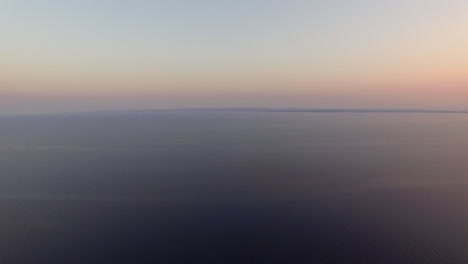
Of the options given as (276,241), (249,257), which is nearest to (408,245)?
(276,241)

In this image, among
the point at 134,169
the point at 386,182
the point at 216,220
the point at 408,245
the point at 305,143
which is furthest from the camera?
the point at 305,143

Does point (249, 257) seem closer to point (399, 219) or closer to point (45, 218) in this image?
point (399, 219)

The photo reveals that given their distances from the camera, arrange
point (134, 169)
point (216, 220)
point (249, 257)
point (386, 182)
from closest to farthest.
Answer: point (249, 257), point (216, 220), point (386, 182), point (134, 169)

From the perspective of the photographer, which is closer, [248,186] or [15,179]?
[248,186]

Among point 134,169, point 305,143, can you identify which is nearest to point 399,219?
point 134,169

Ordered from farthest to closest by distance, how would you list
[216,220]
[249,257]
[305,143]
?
[305,143] < [216,220] < [249,257]

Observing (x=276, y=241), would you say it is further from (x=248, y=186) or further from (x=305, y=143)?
(x=305, y=143)
